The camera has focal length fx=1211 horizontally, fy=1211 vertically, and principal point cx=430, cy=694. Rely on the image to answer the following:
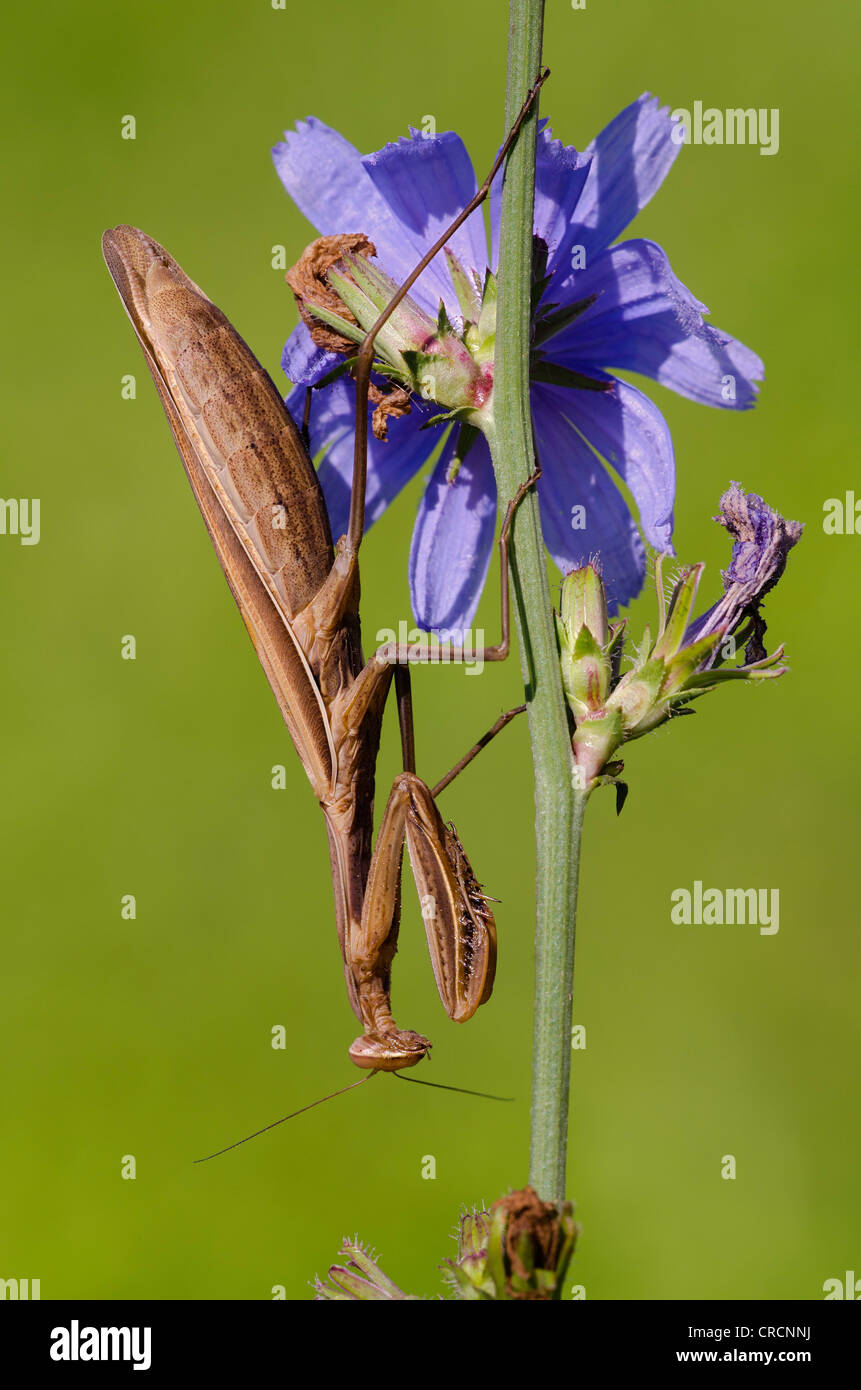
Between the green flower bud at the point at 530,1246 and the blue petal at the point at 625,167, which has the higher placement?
the blue petal at the point at 625,167

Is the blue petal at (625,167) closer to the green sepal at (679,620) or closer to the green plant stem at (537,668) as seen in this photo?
the green plant stem at (537,668)

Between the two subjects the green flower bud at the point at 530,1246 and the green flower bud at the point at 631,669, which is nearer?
the green flower bud at the point at 530,1246

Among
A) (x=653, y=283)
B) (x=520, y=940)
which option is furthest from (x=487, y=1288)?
(x=520, y=940)


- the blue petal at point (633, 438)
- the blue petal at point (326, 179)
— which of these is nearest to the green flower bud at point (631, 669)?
the blue petal at point (633, 438)

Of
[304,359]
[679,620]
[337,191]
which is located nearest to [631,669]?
[679,620]

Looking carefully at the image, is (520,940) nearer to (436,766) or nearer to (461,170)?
(436,766)

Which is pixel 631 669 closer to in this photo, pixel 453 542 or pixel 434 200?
pixel 453 542

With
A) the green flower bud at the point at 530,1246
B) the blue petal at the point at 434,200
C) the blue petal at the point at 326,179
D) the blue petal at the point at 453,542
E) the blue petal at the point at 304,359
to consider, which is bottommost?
the green flower bud at the point at 530,1246
